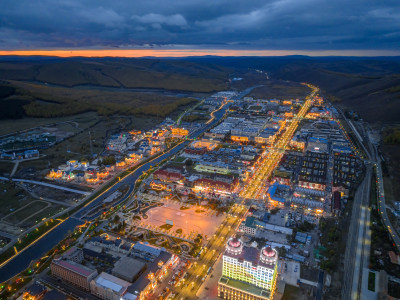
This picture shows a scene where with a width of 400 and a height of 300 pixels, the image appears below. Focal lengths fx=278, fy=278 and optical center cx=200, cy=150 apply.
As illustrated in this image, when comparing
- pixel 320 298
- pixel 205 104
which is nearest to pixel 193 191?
pixel 320 298

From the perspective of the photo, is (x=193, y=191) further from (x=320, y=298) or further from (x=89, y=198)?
(x=320, y=298)

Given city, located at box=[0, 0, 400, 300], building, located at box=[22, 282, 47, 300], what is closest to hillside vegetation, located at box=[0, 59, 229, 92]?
city, located at box=[0, 0, 400, 300]

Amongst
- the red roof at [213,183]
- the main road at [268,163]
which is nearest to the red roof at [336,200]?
the main road at [268,163]

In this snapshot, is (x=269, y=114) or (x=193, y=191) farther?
(x=269, y=114)

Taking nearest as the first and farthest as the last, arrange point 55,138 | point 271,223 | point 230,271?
point 230,271 → point 271,223 → point 55,138

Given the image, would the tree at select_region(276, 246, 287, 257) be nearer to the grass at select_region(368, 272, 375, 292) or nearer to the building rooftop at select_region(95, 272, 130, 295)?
the grass at select_region(368, 272, 375, 292)

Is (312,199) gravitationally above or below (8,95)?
below

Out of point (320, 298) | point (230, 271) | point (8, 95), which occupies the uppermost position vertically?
point (8, 95)

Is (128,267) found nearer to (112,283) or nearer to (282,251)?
(112,283)
